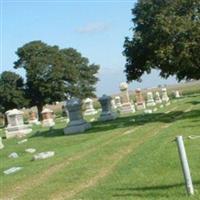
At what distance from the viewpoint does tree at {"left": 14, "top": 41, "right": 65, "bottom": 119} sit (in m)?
71.1

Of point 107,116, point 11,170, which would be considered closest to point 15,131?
point 107,116

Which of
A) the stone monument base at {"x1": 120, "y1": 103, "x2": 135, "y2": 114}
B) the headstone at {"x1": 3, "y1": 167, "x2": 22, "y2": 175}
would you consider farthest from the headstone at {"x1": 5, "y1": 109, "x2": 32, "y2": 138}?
the headstone at {"x1": 3, "y1": 167, "x2": 22, "y2": 175}

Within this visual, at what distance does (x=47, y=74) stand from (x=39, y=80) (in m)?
1.37

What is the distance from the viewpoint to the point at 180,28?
93.7 feet

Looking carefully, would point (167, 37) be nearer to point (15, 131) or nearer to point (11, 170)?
point (15, 131)

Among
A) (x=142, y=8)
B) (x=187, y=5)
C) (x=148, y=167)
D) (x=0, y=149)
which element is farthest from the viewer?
(x=142, y=8)

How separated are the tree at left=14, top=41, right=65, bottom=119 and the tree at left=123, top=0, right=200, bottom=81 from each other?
124ft

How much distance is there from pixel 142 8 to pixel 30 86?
4111 centimetres

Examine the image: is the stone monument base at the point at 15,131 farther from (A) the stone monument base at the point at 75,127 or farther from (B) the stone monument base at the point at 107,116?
(A) the stone monument base at the point at 75,127

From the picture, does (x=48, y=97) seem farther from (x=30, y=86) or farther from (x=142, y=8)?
(x=142, y=8)

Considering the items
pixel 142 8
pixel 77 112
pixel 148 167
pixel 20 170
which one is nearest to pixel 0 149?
pixel 77 112

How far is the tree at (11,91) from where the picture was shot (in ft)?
233

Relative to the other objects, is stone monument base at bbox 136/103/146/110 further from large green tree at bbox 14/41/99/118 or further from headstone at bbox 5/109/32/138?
large green tree at bbox 14/41/99/118

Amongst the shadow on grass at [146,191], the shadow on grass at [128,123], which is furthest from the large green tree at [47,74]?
the shadow on grass at [146,191]
